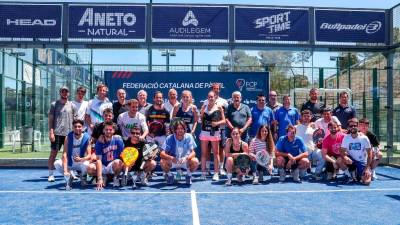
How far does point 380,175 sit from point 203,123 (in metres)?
4.17

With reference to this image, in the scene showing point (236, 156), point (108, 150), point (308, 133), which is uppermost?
point (308, 133)

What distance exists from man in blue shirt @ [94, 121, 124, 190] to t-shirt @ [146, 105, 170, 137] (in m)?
0.90

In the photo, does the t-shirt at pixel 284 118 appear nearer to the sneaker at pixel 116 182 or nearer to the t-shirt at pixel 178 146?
the t-shirt at pixel 178 146

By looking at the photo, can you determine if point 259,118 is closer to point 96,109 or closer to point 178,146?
point 178,146

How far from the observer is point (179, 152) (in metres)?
7.80

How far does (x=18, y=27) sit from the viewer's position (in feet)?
34.1

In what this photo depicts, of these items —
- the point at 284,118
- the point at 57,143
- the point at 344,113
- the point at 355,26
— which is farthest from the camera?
the point at 355,26

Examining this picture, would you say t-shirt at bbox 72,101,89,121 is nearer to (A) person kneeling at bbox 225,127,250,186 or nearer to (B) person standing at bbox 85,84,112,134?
(B) person standing at bbox 85,84,112,134

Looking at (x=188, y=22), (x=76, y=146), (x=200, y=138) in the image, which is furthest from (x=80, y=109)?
(x=188, y=22)

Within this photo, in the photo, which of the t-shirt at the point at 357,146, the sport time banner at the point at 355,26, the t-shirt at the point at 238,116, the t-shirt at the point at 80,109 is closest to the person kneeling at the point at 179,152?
the t-shirt at the point at 238,116

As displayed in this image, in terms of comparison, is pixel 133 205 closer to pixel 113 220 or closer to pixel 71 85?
pixel 113 220

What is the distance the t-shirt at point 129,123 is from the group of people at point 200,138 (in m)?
0.02

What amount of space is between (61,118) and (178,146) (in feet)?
8.07

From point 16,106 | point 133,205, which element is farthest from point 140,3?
point 16,106
